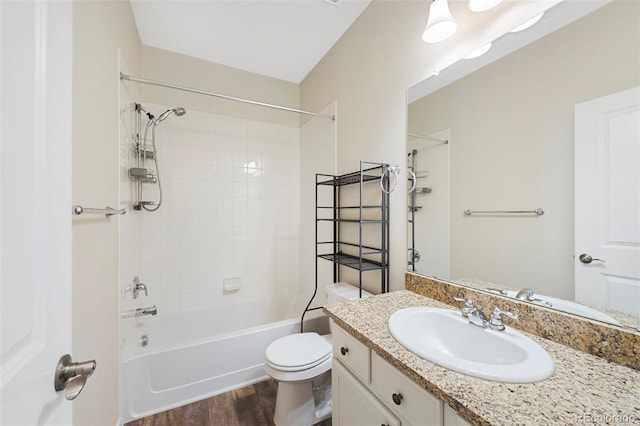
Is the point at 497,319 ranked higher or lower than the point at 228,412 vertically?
higher

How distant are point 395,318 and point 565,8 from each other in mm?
1240

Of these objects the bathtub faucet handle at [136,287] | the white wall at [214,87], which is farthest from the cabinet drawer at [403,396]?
the white wall at [214,87]

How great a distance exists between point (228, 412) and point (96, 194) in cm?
152

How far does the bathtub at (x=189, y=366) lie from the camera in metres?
1.59

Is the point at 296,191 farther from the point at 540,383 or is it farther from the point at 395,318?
the point at 540,383

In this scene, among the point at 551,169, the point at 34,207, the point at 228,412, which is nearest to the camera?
the point at 34,207

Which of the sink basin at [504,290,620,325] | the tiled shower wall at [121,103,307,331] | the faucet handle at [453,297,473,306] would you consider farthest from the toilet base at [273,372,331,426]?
the sink basin at [504,290,620,325]

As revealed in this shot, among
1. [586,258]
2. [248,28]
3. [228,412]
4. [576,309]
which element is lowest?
[228,412]

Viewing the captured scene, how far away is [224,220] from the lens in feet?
8.05

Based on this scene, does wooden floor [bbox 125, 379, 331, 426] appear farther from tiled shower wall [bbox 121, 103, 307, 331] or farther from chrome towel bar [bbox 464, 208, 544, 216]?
chrome towel bar [bbox 464, 208, 544, 216]

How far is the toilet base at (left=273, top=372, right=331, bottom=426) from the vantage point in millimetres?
1471

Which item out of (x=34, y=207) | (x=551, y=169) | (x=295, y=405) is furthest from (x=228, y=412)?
(x=551, y=169)

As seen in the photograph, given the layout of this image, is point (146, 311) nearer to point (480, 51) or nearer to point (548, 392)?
point (548, 392)

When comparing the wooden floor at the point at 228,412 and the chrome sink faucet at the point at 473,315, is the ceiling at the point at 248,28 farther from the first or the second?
the wooden floor at the point at 228,412
